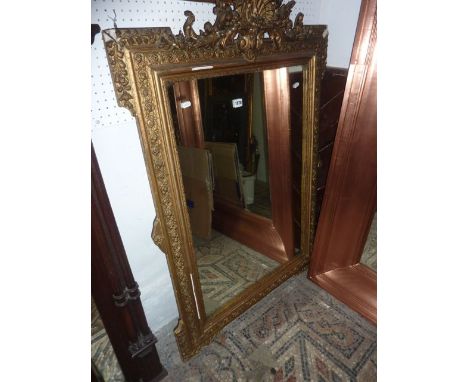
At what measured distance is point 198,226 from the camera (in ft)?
7.27

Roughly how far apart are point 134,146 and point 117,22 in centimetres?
45

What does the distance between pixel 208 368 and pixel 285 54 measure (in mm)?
1812

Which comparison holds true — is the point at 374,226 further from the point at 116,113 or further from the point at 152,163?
the point at 116,113

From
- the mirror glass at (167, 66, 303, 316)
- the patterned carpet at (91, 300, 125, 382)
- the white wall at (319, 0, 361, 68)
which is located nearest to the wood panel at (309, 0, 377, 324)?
the white wall at (319, 0, 361, 68)

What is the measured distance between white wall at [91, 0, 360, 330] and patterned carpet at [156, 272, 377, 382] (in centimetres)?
33

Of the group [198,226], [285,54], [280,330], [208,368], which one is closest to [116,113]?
[285,54]

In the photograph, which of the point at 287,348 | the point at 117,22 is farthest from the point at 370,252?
the point at 117,22

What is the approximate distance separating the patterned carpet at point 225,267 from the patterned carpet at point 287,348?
205 mm

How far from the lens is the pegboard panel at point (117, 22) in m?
0.98

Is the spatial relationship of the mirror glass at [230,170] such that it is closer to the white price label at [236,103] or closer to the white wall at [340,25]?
the white price label at [236,103]

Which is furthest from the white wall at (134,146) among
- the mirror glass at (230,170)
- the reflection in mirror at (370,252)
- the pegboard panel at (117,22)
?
the reflection in mirror at (370,252)

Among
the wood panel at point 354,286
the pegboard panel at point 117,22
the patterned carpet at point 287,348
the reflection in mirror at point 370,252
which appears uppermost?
the pegboard panel at point 117,22

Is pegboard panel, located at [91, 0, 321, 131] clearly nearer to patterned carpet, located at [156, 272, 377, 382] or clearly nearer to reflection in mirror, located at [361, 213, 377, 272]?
patterned carpet, located at [156, 272, 377, 382]

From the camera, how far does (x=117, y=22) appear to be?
3.31 feet
